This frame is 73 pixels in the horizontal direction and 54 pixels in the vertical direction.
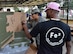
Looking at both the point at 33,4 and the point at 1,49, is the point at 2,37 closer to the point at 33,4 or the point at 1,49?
the point at 1,49

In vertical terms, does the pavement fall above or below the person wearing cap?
below

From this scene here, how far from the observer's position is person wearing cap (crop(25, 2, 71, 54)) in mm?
1827

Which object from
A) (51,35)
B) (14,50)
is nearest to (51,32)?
(51,35)

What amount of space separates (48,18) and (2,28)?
478 mm

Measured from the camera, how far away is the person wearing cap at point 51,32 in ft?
5.99

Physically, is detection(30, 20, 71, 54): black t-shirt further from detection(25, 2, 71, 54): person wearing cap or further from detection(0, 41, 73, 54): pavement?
detection(0, 41, 73, 54): pavement

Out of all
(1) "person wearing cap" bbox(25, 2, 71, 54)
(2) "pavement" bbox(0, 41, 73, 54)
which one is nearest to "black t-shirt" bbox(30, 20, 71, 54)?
(1) "person wearing cap" bbox(25, 2, 71, 54)

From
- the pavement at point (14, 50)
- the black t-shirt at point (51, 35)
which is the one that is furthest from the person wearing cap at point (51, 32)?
the pavement at point (14, 50)

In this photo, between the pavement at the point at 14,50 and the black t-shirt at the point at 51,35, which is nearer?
the black t-shirt at the point at 51,35

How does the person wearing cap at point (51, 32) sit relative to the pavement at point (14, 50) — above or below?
above

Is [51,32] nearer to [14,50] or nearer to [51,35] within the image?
[51,35]

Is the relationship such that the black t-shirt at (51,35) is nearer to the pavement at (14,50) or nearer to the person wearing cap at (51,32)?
the person wearing cap at (51,32)

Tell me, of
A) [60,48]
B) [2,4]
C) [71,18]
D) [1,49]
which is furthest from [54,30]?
[71,18]

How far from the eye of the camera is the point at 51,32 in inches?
72.1
